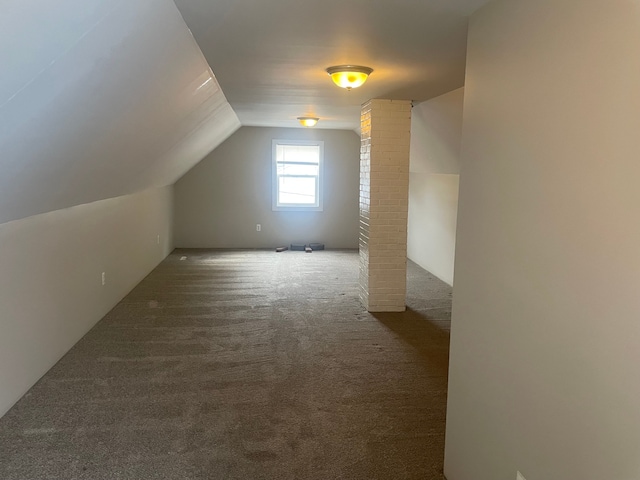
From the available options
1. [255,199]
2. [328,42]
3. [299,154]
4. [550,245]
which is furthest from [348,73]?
[255,199]

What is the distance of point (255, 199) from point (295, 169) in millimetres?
844

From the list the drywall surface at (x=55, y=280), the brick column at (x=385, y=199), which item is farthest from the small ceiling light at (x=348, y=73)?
the drywall surface at (x=55, y=280)

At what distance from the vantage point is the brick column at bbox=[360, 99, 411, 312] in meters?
4.51

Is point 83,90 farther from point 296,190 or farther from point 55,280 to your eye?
point 296,190

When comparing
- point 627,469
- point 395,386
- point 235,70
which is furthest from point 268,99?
point 627,469

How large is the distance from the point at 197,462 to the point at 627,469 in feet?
5.99

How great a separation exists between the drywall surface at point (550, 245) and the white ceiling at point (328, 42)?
352mm

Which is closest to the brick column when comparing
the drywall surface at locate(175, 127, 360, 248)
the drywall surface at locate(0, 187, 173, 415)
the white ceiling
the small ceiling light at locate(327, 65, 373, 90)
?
the white ceiling

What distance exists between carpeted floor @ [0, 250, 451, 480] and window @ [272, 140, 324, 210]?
3426 millimetres

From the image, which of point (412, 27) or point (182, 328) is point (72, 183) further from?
point (412, 27)

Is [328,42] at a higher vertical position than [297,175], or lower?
higher

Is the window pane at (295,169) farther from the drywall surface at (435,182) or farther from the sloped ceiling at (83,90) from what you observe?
the sloped ceiling at (83,90)

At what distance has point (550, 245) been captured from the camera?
4.67 feet

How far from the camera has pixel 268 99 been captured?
14.8 ft
